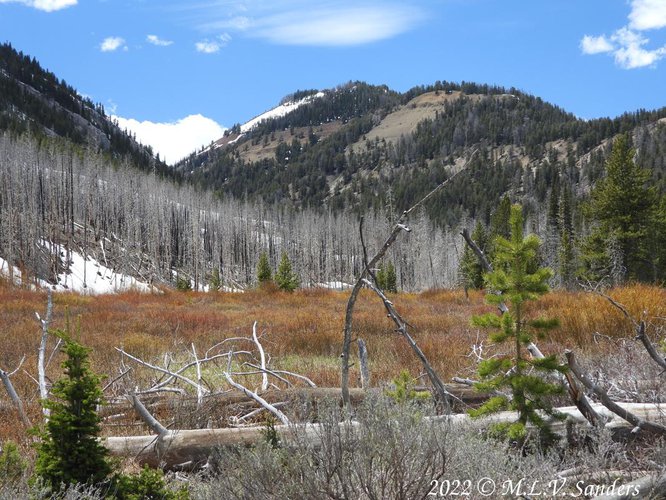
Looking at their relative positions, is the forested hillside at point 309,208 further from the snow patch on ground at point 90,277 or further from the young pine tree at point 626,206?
the snow patch on ground at point 90,277

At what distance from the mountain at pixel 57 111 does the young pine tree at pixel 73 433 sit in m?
99.0

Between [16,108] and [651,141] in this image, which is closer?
[16,108]

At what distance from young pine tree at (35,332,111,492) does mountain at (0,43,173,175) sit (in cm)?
9899

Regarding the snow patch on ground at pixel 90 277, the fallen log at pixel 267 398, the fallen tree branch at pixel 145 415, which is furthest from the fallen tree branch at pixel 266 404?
the snow patch on ground at pixel 90 277

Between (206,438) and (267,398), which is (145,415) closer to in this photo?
(206,438)

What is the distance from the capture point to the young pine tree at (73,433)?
2.42 meters

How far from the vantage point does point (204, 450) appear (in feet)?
11.3

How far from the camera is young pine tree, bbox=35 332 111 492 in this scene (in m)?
2.42

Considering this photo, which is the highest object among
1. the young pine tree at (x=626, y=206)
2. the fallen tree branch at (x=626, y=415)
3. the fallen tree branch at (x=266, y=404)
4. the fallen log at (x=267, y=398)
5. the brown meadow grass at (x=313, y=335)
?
the young pine tree at (x=626, y=206)

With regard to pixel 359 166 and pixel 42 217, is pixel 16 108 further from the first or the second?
pixel 359 166

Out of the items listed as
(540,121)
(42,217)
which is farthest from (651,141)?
(42,217)

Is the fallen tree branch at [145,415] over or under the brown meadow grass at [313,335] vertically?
over

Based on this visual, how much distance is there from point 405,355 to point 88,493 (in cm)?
579

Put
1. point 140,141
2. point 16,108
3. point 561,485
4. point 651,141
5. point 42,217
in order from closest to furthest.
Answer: point 561,485, point 42,217, point 16,108, point 651,141, point 140,141
